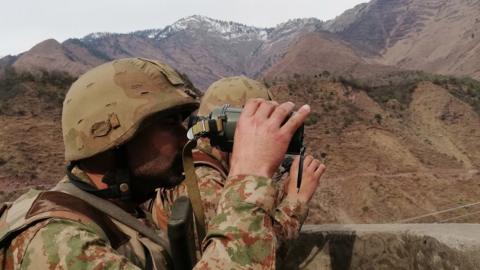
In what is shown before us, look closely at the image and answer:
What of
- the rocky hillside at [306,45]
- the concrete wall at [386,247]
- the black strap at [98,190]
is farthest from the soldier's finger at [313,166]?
the rocky hillside at [306,45]

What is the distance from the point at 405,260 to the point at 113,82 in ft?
5.25

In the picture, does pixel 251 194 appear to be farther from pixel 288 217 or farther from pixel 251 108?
pixel 288 217

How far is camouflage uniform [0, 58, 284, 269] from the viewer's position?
1302mm

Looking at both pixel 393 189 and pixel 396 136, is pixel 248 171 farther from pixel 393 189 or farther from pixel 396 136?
pixel 396 136

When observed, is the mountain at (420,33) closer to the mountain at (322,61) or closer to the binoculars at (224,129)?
the mountain at (322,61)

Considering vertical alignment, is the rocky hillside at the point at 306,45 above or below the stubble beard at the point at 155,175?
below

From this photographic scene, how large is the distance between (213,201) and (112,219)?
747 millimetres

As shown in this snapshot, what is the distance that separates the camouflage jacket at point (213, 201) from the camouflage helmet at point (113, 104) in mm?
485

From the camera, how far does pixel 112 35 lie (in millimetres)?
93375

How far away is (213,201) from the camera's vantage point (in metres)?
2.34

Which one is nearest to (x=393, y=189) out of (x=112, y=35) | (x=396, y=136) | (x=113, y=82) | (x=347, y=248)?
(x=396, y=136)

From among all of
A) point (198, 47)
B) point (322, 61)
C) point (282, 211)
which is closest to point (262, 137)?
point (282, 211)

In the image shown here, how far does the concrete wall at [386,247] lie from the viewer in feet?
7.09

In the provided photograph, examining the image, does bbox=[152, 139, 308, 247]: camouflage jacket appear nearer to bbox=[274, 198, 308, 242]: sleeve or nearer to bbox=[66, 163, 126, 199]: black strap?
bbox=[274, 198, 308, 242]: sleeve
